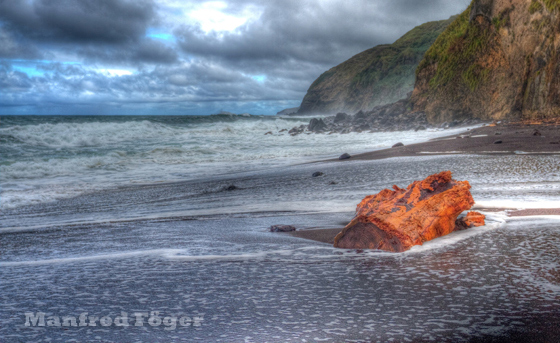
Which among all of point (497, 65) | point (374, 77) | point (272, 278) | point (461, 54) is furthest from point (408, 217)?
point (374, 77)

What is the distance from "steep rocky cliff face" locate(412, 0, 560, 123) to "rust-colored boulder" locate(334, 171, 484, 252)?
14301 millimetres

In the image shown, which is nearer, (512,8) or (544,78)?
(544,78)

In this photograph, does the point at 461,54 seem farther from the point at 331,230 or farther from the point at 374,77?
the point at 374,77

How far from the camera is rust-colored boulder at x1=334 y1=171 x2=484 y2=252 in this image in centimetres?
237

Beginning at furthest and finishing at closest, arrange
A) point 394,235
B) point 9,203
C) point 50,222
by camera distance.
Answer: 1. point 9,203
2. point 50,222
3. point 394,235

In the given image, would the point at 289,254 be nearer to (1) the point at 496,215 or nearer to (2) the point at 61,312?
(2) the point at 61,312

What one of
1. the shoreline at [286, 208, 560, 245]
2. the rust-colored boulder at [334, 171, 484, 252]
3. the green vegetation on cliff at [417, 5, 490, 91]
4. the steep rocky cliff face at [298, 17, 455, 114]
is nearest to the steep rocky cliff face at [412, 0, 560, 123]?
the green vegetation on cliff at [417, 5, 490, 91]

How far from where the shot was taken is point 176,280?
197cm

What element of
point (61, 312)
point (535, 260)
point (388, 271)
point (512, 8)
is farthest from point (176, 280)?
point (512, 8)

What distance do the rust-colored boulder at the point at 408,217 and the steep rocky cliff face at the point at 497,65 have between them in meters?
14.3

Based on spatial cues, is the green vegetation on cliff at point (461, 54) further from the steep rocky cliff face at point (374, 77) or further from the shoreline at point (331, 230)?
the steep rocky cliff face at point (374, 77)

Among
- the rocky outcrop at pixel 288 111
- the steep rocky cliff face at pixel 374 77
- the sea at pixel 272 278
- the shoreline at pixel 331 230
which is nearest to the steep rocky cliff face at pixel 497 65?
the sea at pixel 272 278

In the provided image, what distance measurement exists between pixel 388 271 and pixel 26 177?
982 cm

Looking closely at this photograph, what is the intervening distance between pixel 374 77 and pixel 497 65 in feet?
233
